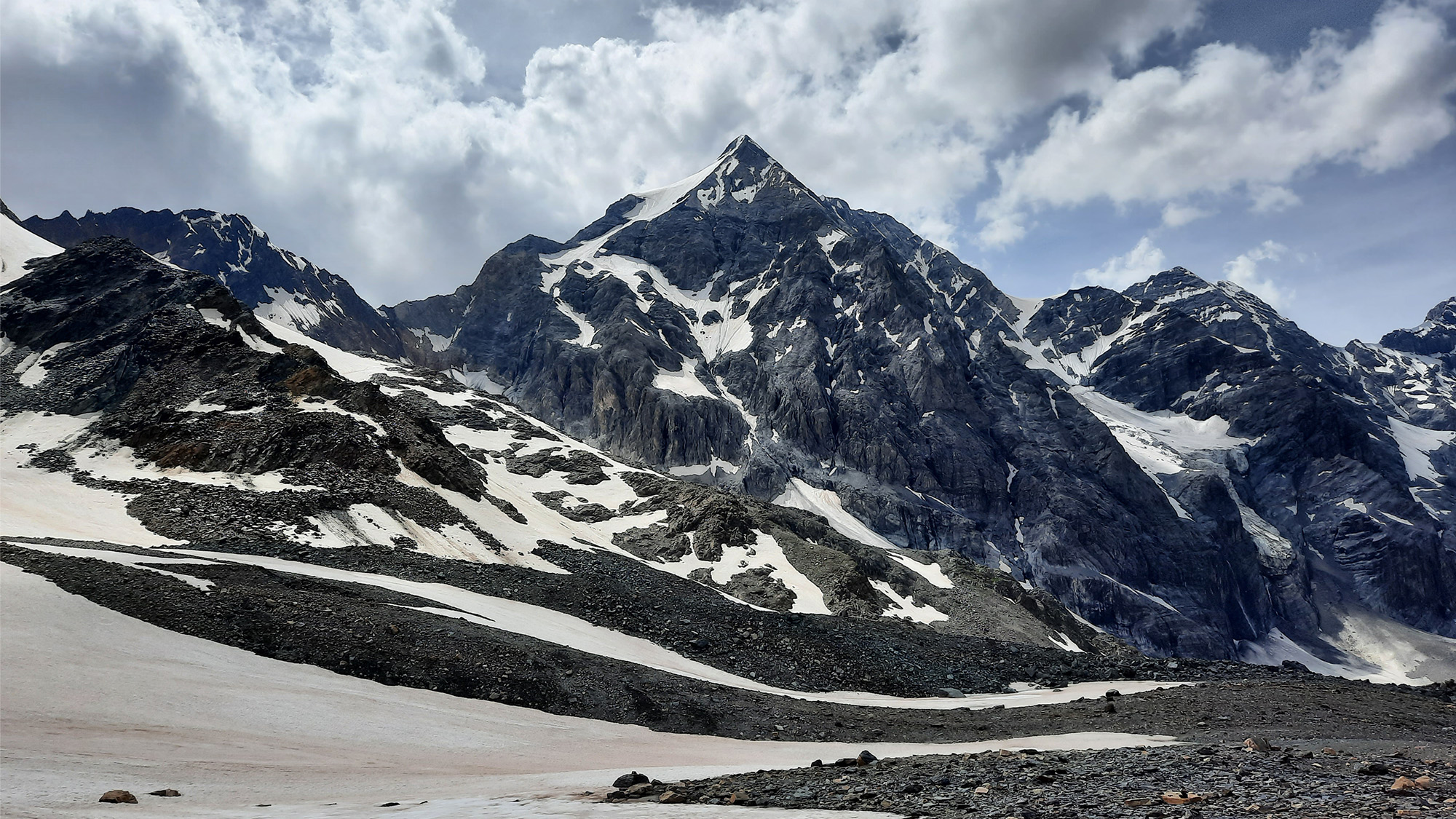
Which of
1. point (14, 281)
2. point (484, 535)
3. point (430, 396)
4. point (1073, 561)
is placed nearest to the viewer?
point (484, 535)

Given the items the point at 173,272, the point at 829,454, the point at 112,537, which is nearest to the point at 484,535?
the point at 112,537

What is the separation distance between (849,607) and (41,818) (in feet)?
221

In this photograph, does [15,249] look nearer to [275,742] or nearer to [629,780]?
[275,742]

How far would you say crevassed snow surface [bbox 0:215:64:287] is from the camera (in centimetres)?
9362

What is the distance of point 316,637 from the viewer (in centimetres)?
2553

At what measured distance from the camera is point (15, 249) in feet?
334

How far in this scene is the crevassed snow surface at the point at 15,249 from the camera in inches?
3686

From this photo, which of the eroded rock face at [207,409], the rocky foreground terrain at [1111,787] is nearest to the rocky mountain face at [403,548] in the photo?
the eroded rock face at [207,409]

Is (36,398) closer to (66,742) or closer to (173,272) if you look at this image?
(173,272)

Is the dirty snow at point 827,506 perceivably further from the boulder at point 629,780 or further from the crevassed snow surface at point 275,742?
the boulder at point 629,780

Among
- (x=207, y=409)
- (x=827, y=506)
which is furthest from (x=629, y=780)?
(x=827, y=506)

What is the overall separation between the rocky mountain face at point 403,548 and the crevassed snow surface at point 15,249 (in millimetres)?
4294

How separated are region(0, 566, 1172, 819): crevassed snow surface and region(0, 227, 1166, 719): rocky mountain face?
6.38 feet

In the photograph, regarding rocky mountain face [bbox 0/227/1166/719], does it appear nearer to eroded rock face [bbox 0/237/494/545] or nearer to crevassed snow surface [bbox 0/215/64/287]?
eroded rock face [bbox 0/237/494/545]
